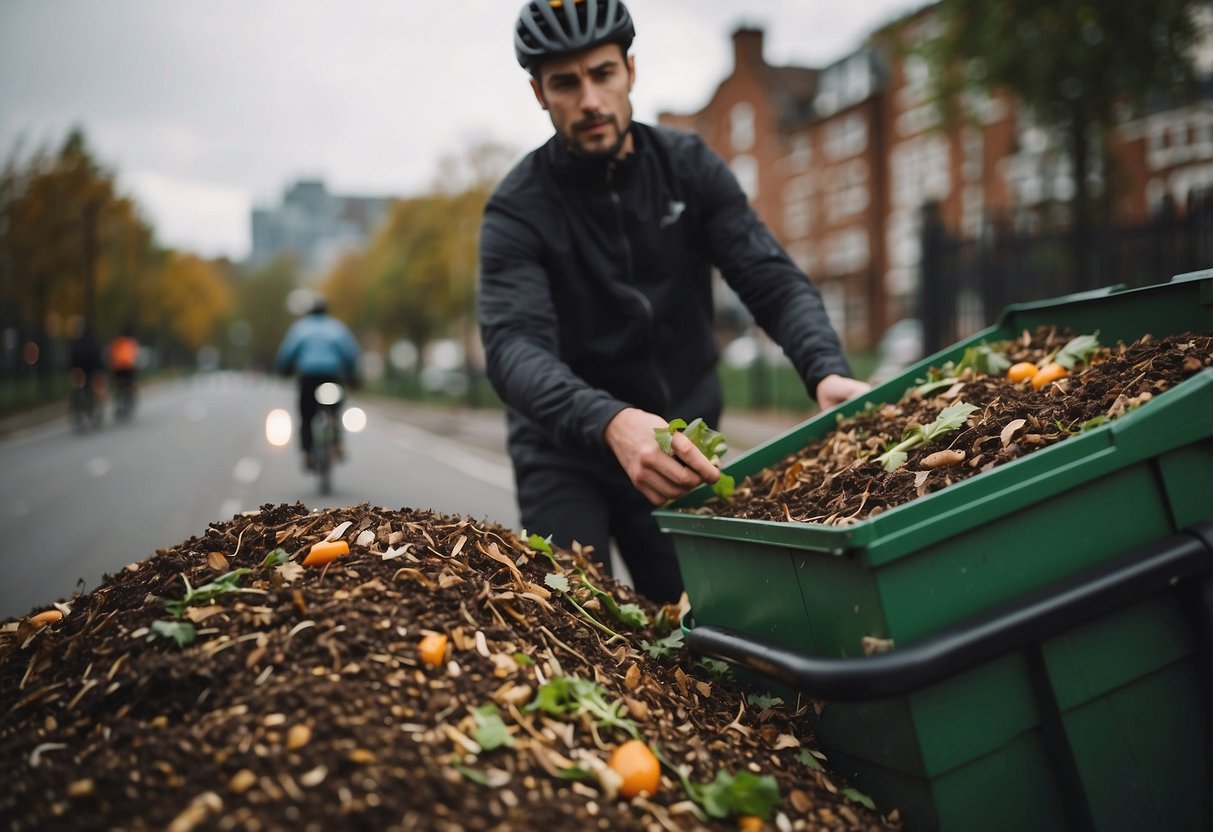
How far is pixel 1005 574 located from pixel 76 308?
44.1 meters

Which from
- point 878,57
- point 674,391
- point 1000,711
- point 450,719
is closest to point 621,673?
point 450,719

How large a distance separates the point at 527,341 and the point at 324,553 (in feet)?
3.41

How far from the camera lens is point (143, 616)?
6.46 feet

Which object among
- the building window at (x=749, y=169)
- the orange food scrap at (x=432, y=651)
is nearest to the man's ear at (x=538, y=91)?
the orange food scrap at (x=432, y=651)

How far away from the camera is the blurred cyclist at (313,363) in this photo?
11.7 m

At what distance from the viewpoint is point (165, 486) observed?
12961mm

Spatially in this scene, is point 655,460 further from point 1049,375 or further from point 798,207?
point 798,207

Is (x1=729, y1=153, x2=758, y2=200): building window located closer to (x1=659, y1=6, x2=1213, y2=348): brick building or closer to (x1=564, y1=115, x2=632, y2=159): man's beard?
(x1=659, y1=6, x2=1213, y2=348): brick building

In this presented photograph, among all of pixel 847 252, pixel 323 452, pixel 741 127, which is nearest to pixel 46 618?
pixel 323 452

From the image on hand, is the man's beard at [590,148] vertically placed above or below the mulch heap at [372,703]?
above

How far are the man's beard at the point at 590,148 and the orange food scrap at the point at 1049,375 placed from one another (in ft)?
4.42

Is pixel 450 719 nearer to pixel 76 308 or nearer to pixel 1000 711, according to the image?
pixel 1000 711

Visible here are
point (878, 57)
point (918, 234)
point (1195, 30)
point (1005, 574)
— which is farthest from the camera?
point (878, 57)

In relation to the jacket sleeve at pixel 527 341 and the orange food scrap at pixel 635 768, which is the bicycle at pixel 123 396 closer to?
the jacket sleeve at pixel 527 341
